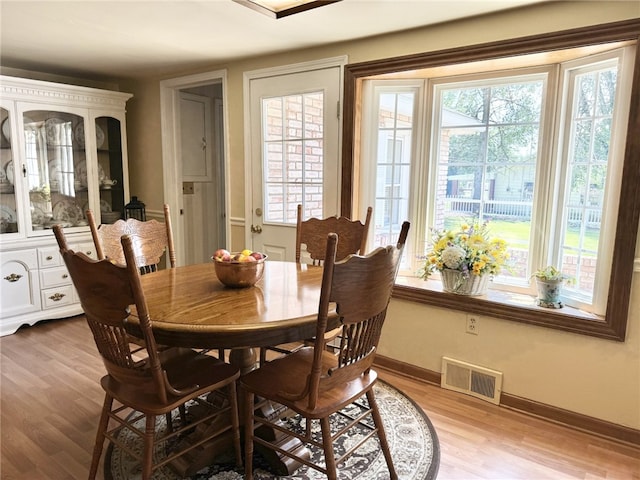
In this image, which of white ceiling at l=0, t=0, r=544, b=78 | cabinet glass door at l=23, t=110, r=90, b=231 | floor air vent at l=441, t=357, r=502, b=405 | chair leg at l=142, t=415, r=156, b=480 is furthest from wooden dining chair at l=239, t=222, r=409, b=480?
cabinet glass door at l=23, t=110, r=90, b=231

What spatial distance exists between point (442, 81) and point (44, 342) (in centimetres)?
343

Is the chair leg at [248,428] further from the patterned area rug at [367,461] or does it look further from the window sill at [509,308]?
the window sill at [509,308]

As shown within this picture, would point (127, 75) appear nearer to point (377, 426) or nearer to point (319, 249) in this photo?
point (319, 249)

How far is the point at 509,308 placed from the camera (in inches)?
92.8

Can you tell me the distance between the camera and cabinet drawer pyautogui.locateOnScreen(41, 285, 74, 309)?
143 inches

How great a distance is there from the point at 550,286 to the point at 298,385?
153 centimetres

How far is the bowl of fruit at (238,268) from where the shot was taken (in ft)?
6.09

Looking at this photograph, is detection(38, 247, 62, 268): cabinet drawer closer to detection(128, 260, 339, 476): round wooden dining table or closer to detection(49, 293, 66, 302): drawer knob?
detection(49, 293, 66, 302): drawer knob

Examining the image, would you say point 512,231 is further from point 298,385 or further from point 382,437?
point 298,385

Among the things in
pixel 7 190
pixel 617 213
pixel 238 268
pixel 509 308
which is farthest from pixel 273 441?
pixel 7 190

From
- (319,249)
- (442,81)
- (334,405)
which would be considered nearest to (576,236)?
(442,81)

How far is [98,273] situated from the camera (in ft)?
4.50

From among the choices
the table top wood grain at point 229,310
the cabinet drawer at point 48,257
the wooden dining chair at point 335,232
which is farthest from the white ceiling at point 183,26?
the cabinet drawer at point 48,257

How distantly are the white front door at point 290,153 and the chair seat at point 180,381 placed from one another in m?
1.51
